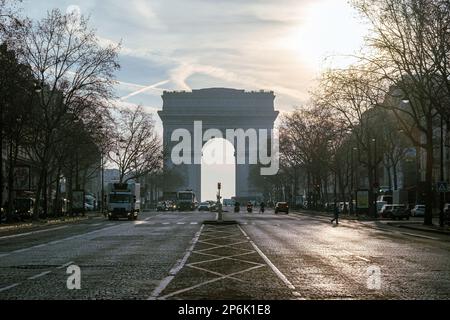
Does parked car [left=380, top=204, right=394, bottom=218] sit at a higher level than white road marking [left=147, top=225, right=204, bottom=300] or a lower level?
higher

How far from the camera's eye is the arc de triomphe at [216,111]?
571 feet

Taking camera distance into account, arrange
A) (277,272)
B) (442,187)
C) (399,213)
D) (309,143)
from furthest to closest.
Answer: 1. (309,143)
2. (399,213)
3. (442,187)
4. (277,272)

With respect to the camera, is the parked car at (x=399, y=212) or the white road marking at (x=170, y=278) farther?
the parked car at (x=399, y=212)

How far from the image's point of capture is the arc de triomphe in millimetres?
174000

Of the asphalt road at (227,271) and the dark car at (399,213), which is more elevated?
the dark car at (399,213)

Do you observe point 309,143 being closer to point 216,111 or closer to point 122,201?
point 122,201

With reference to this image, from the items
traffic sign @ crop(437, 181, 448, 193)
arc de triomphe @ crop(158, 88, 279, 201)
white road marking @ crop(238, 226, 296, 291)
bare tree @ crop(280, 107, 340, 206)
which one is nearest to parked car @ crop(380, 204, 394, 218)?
bare tree @ crop(280, 107, 340, 206)

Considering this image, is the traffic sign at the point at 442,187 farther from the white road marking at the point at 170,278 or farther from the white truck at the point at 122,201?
the white truck at the point at 122,201

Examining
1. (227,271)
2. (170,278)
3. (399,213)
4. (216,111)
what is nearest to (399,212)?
(399,213)

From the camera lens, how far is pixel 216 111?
176000 mm

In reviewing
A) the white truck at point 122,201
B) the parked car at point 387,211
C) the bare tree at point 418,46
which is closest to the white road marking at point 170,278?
the bare tree at point 418,46

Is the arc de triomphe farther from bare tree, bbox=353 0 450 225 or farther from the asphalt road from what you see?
the asphalt road

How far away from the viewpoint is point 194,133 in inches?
6855
